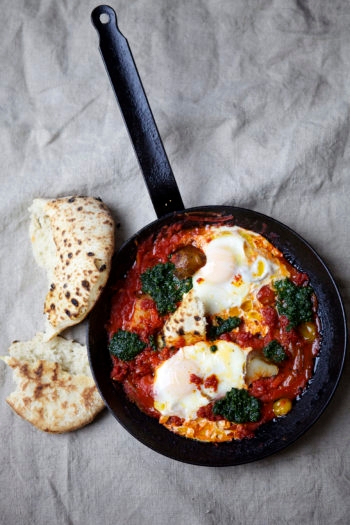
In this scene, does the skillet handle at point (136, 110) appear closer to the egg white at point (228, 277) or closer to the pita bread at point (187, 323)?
the egg white at point (228, 277)

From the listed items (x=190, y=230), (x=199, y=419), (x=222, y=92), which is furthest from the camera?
(x=222, y=92)

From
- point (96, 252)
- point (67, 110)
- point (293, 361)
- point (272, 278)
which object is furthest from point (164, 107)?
point (293, 361)

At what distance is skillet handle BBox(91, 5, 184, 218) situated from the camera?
14.9 feet

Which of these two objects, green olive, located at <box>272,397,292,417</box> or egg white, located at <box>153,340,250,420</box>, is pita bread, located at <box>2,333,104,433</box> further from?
green olive, located at <box>272,397,292,417</box>

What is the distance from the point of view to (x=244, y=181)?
16.8ft

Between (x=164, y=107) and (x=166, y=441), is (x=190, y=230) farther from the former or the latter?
(x=166, y=441)

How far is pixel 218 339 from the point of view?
451cm

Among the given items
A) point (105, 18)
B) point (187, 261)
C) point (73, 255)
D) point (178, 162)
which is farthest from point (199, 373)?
point (105, 18)

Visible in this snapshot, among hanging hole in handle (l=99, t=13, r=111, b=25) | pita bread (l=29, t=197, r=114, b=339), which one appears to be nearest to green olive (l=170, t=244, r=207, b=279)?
pita bread (l=29, t=197, r=114, b=339)

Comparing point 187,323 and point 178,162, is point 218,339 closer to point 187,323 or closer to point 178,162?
point 187,323

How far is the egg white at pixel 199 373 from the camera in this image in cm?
439

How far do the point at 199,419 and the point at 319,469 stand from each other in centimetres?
118

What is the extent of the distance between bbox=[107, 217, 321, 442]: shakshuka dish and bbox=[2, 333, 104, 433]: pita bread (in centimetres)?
34

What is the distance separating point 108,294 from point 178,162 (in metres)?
1.44
